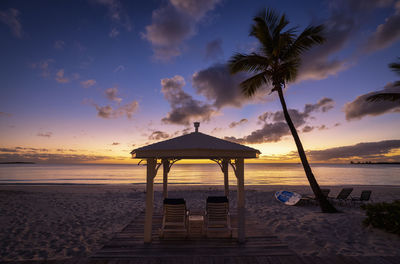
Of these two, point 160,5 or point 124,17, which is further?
point 124,17

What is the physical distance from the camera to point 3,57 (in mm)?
11391

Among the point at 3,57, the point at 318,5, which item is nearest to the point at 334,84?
the point at 318,5

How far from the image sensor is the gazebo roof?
191 inches

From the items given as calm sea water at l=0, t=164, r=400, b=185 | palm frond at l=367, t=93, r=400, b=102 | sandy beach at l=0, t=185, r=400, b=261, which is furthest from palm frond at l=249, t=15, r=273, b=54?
calm sea water at l=0, t=164, r=400, b=185

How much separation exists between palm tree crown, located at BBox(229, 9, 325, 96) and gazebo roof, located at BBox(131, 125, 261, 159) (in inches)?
191

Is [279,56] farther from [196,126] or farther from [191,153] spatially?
[191,153]

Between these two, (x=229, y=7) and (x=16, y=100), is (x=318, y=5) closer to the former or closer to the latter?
(x=229, y=7)

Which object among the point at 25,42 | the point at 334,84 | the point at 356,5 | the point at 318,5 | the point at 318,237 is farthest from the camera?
the point at 334,84

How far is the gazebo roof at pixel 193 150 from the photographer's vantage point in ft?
15.9

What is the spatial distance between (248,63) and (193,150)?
19.9ft

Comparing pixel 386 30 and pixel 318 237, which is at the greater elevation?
pixel 386 30

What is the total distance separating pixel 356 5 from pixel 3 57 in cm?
1736

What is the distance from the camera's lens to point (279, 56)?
29.4 feet

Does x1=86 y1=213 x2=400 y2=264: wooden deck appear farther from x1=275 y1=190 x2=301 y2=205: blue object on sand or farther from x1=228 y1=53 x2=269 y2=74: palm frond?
x1=228 y1=53 x2=269 y2=74: palm frond
